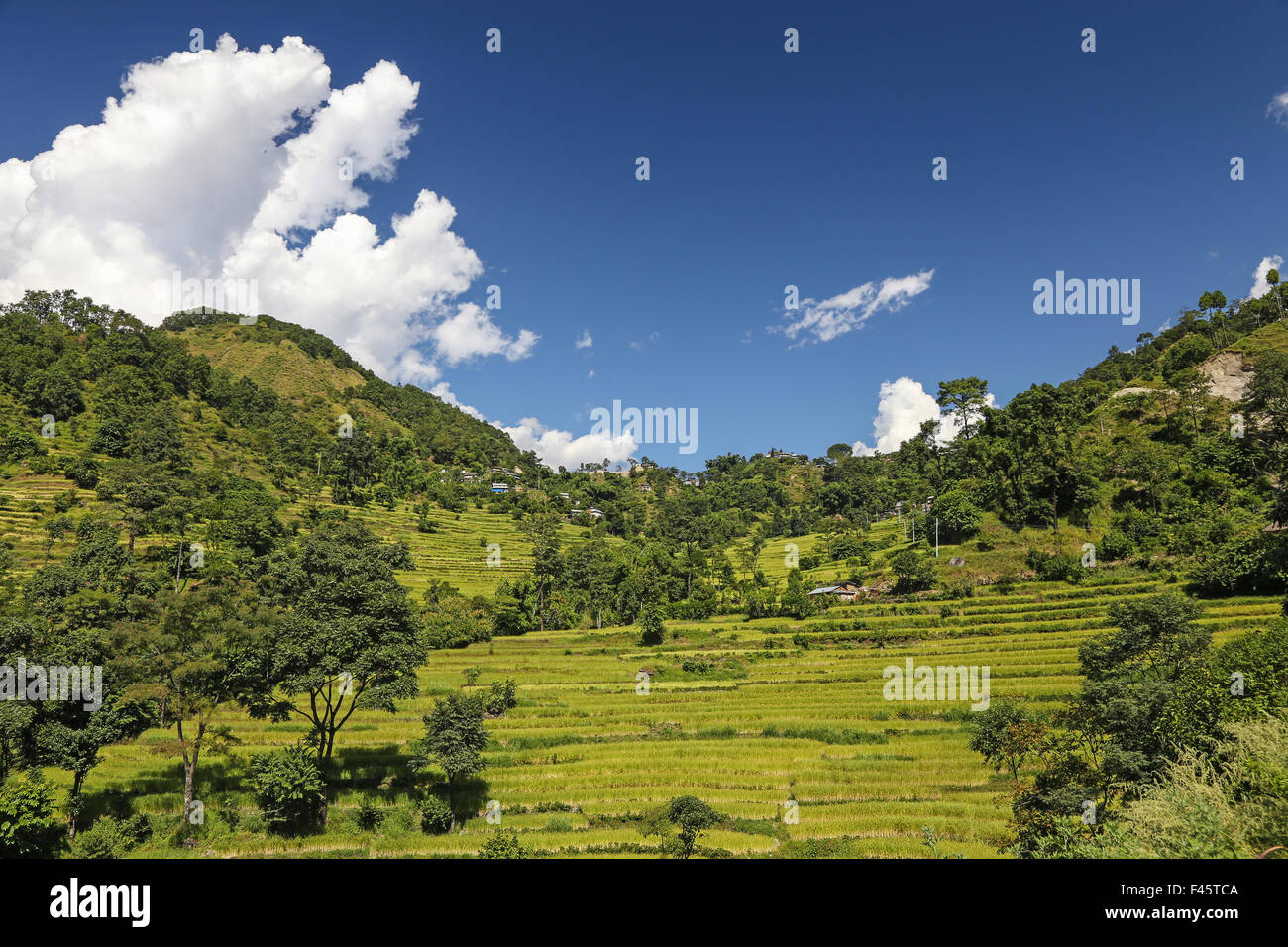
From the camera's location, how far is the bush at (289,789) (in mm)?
25219

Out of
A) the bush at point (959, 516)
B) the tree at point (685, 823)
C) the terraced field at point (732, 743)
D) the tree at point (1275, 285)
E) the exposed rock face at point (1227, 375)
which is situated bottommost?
the terraced field at point (732, 743)

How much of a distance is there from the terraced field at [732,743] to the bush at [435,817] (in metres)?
0.55

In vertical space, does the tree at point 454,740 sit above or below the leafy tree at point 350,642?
below

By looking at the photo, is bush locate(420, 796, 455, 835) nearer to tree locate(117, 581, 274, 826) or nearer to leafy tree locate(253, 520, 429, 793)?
leafy tree locate(253, 520, 429, 793)

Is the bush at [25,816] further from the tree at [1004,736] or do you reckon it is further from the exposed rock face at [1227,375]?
the exposed rock face at [1227,375]

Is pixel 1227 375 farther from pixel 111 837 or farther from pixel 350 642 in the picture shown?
pixel 111 837

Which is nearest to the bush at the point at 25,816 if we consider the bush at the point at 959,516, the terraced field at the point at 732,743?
the terraced field at the point at 732,743

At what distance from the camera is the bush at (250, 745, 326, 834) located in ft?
82.7

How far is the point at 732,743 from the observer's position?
39062 millimetres

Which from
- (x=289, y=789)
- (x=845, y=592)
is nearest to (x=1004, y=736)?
(x=289, y=789)

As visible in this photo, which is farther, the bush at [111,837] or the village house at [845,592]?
the village house at [845,592]

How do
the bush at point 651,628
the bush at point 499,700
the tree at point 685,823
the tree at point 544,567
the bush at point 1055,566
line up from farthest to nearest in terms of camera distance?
the tree at point 544,567, the bush at point 651,628, the bush at point 1055,566, the bush at point 499,700, the tree at point 685,823
